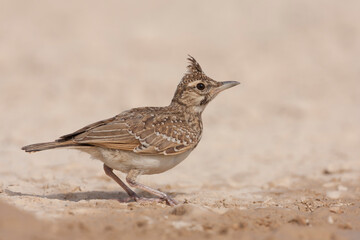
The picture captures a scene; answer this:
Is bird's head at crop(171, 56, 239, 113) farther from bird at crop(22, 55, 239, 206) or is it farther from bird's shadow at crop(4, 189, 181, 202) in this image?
bird's shadow at crop(4, 189, 181, 202)

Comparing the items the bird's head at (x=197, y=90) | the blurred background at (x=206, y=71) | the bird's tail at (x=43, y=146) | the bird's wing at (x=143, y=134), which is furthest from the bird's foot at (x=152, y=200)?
the bird's head at (x=197, y=90)

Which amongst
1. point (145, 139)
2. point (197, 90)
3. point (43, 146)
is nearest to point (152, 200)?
point (145, 139)

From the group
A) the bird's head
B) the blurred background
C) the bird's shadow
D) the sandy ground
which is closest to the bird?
the bird's head

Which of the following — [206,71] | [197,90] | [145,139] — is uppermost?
[206,71]

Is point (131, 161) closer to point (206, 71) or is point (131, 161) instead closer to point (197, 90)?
point (197, 90)

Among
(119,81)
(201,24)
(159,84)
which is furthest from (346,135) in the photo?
(201,24)

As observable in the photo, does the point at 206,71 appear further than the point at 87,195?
Yes

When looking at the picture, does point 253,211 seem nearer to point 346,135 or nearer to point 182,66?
point 346,135
